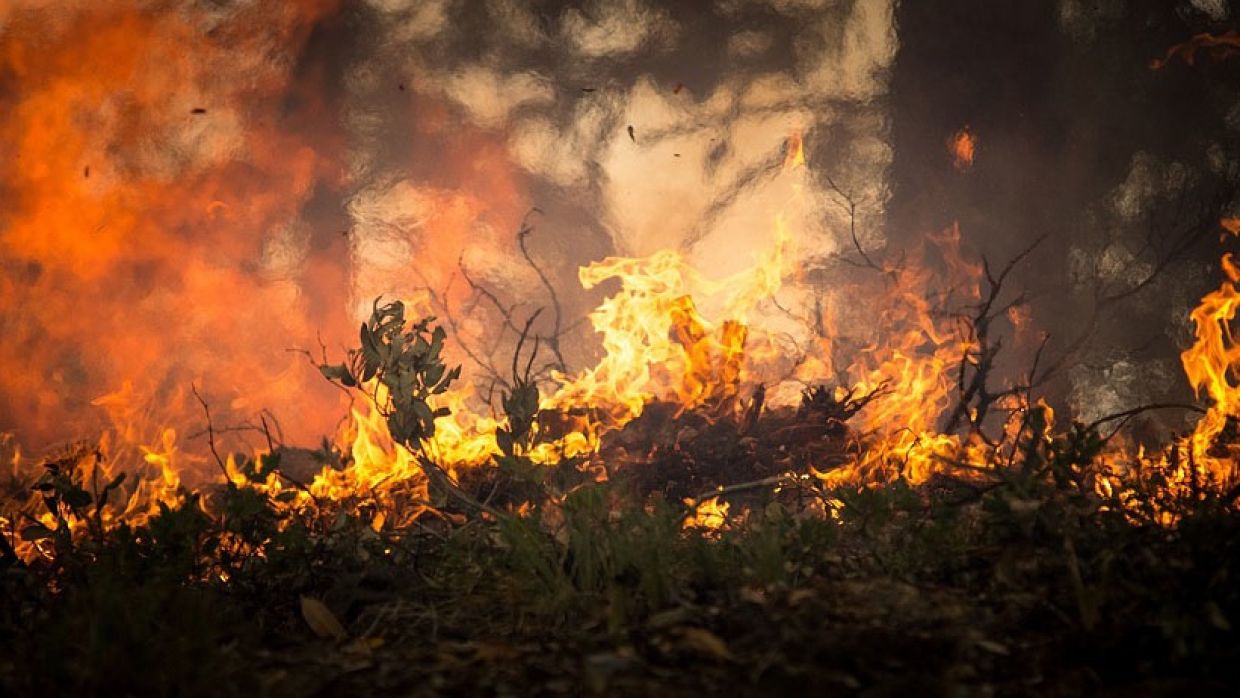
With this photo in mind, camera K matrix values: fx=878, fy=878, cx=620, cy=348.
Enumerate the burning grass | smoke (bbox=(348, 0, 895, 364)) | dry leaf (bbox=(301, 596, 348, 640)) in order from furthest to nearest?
smoke (bbox=(348, 0, 895, 364))
dry leaf (bbox=(301, 596, 348, 640))
the burning grass

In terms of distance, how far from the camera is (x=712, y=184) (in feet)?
32.7

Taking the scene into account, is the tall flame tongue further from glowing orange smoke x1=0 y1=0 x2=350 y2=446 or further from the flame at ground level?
glowing orange smoke x1=0 y1=0 x2=350 y2=446

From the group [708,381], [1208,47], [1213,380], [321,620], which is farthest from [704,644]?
[1208,47]

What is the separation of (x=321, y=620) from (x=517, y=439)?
1.81 meters

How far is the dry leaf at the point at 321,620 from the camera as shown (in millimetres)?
→ 2445

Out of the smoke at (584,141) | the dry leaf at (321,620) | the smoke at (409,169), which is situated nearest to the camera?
the dry leaf at (321,620)

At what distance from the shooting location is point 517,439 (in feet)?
13.8

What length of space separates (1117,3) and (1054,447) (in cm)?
853

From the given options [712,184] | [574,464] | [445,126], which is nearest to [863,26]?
[712,184]

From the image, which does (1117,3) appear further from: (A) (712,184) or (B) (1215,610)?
(B) (1215,610)

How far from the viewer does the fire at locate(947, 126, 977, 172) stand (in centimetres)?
990

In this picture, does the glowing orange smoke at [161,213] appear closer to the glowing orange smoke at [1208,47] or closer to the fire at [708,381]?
the fire at [708,381]

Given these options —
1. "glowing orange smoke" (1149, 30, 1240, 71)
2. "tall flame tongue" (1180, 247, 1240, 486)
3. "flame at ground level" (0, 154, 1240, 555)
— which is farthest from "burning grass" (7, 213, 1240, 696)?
"glowing orange smoke" (1149, 30, 1240, 71)

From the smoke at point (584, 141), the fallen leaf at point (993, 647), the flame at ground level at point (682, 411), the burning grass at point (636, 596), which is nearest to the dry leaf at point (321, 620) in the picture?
the burning grass at point (636, 596)
